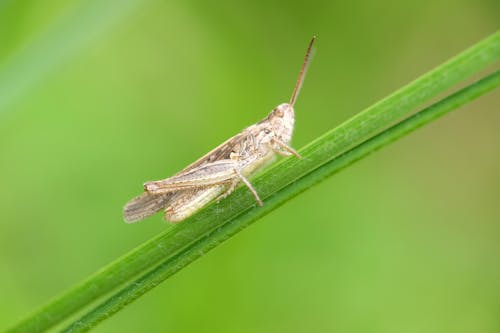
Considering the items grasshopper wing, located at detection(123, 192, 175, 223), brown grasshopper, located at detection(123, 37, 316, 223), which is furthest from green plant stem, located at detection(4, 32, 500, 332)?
grasshopper wing, located at detection(123, 192, 175, 223)

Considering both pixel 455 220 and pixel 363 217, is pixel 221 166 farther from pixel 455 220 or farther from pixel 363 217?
pixel 455 220

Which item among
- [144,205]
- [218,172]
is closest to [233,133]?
[218,172]

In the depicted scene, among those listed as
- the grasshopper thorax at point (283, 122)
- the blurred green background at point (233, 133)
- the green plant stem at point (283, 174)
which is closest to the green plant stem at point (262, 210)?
the green plant stem at point (283, 174)

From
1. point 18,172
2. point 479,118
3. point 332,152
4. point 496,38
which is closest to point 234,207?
point 332,152

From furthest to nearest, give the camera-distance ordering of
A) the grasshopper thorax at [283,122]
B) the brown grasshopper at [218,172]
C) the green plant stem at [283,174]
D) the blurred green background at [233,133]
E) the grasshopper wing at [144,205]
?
the blurred green background at [233,133]
the grasshopper thorax at [283,122]
the grasshopper wing at [144,205]
the brown grasshopper at [218,172]
the green plant stem at [283,174]

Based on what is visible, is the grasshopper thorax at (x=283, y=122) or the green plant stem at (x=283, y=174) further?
the grasshopper thorax at (x=283, y=122)

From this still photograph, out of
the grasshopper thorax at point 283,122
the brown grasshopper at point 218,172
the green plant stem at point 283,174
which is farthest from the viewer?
the grasshopper thorax at point 283,122

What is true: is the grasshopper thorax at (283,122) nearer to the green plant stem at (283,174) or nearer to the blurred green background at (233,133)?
the green plant stem at (283,174)
